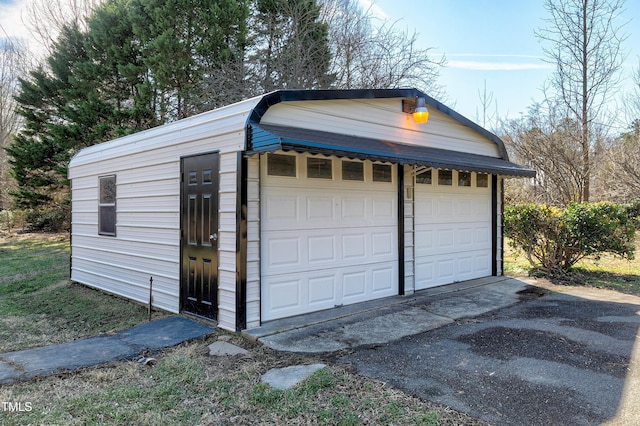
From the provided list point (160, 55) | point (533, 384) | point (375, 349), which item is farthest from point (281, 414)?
point (160, 55)

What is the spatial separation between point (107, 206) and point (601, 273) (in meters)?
9.54

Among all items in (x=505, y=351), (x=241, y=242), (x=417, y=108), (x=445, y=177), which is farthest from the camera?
(x=445, y=177)

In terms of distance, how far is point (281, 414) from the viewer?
2850mm

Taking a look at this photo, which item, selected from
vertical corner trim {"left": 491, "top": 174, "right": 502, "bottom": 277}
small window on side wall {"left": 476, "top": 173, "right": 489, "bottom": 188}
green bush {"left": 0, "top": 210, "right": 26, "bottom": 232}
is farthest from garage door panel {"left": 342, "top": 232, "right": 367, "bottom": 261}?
green bush {"left": 0, "top": 210, "right": 26, "bottom": 232}

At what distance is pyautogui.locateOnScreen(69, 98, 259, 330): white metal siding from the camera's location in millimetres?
4727

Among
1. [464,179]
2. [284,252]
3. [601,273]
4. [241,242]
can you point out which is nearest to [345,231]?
[284,252]

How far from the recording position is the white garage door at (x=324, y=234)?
196 inches

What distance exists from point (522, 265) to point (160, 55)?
13004 millimetres

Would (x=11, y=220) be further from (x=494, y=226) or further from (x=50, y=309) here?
(x=494, y=226)

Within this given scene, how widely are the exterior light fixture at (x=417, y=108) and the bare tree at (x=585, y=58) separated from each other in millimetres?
8784

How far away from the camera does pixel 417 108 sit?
245 inches

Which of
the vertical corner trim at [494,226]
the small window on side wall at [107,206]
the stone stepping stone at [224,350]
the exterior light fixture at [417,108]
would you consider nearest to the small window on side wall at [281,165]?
the stone stepping stone at [224,350]

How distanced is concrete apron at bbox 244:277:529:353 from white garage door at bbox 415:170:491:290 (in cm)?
41

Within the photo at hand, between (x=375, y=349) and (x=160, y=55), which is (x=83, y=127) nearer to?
(x=160, y=55)
